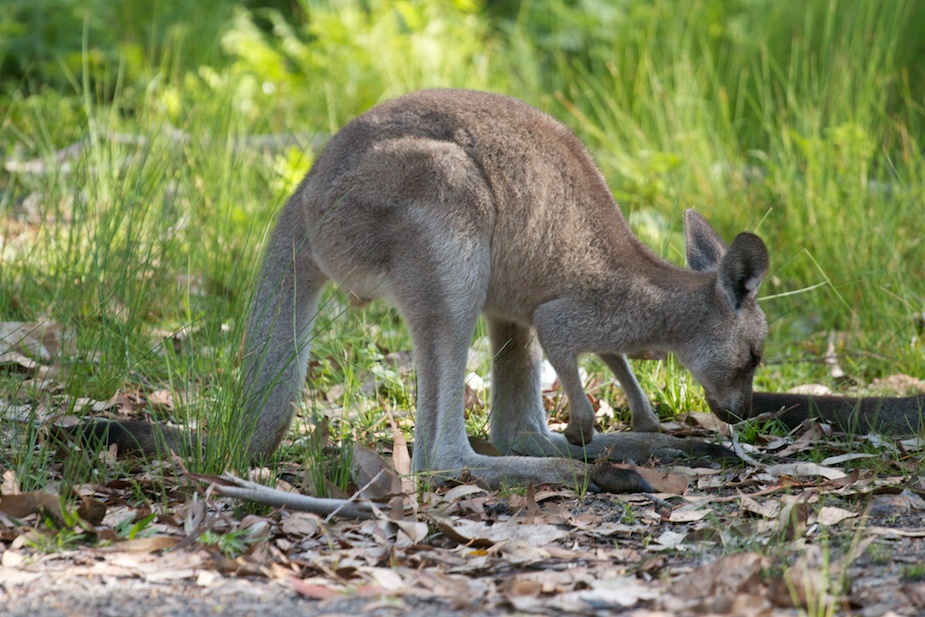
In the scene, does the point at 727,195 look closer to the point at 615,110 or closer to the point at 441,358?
the point at 615,110

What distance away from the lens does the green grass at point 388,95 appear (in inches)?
169

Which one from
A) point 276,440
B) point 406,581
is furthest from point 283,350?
point 406,581

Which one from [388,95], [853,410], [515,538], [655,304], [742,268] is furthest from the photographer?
[388,95]

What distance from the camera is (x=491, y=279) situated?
380cm

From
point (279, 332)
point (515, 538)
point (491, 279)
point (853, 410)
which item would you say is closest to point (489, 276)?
point (491, 279)

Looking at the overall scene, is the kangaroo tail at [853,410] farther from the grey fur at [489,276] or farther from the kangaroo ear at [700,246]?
the kangaroo ear at [700,246]

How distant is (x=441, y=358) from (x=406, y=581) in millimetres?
1035

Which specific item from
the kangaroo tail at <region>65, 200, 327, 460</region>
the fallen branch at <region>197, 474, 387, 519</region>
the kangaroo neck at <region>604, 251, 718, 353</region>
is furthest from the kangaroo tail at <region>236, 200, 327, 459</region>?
the kangaroo neck at <region>604, 251, 718, 353</region>

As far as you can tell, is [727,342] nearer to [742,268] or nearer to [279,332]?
[742,268]

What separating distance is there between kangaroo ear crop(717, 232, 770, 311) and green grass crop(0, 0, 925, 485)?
1.56ft

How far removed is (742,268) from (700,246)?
1.38 feet

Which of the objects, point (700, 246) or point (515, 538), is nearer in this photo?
point (515, 538)

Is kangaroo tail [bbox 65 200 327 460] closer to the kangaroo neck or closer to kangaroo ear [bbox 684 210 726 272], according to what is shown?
the kangaroo neck

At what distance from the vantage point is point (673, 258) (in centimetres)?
532
